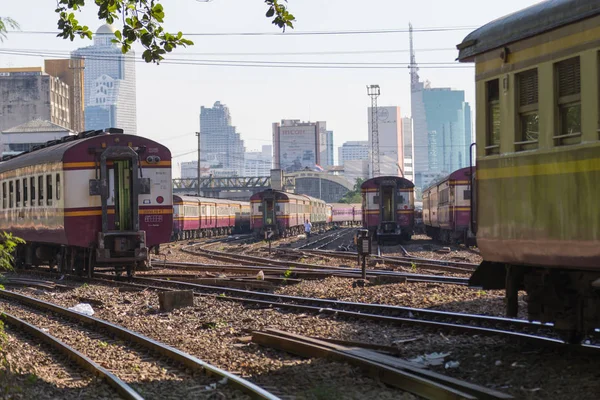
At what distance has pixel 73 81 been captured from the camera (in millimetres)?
135375

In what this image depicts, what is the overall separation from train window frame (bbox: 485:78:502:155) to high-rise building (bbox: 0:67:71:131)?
108 meters

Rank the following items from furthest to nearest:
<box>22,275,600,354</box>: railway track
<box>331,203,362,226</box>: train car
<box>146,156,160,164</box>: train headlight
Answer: <box>331,203,362,226</box>: train car → <box>146,156,160,164</box>: train headlight → <box>22,275,600,354</box>: railway track

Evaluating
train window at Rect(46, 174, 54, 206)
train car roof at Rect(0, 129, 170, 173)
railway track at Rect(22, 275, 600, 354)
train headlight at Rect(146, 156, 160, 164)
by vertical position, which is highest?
train car roof at Rect(0, 129, 170, 173)

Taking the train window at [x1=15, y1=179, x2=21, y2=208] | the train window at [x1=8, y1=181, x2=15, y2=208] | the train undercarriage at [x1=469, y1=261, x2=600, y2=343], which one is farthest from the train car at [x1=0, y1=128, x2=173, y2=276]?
the train undercarriage at [x1=469, y1=261, x2=600, y2=343]

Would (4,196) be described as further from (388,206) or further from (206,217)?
(206,217)

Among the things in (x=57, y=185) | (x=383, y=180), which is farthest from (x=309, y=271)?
(x=383, y=180)

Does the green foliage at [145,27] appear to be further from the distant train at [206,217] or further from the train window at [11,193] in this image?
the distant train at [206,217]

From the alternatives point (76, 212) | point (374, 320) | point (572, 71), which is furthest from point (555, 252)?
point (76, 212)

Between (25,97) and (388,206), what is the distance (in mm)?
84373

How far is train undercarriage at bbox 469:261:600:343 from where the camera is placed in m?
7.90

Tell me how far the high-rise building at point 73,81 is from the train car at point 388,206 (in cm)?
9741

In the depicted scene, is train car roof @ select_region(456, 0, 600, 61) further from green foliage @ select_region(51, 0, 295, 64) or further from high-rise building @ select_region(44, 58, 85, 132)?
high-rise building @ select_region(44, 58, 85, 132)

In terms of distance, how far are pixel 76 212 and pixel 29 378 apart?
11.0m

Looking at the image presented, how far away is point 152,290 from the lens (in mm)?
18078
